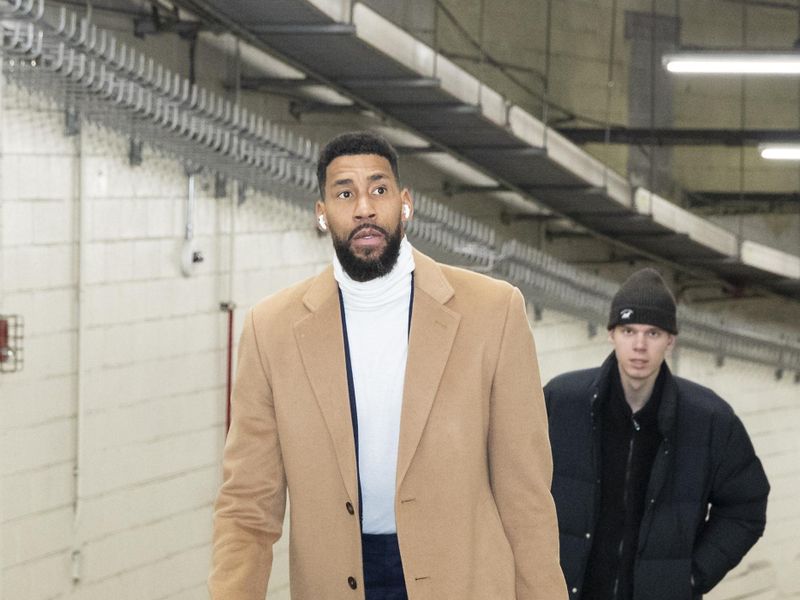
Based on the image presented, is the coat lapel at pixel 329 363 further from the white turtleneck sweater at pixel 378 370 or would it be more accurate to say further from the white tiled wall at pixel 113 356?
the white tiled wall at pixel 113 356

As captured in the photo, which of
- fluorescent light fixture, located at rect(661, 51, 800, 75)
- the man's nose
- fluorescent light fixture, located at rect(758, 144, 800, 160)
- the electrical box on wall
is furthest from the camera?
fluorescent light fixture, located at rect(758, 144, 800, 160)

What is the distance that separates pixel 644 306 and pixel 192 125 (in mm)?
2719

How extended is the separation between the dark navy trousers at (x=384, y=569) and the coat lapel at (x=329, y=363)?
0.10m

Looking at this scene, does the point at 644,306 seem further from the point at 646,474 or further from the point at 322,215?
the point at 322,215

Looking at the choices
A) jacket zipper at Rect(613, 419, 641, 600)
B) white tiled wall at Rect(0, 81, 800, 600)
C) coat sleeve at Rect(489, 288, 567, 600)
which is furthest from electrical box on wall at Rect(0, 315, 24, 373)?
coat sleeve at Rect(489, 288, 567, 600)

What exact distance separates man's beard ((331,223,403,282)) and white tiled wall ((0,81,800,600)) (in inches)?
128

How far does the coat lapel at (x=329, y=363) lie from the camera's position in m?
2.32

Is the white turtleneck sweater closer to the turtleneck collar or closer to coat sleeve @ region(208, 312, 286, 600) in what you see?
the turtleneck collar

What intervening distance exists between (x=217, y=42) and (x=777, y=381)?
20.9ft

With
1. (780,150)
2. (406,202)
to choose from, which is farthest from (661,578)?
A: (780,150)

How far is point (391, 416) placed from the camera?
2359 millimetres

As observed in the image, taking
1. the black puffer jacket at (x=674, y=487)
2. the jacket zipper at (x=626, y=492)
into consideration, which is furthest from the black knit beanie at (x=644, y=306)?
the jacket zipper at (x=626, y=492)

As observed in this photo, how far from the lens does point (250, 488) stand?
2.40 m

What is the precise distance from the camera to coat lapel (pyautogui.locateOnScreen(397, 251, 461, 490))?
90.8 inches
